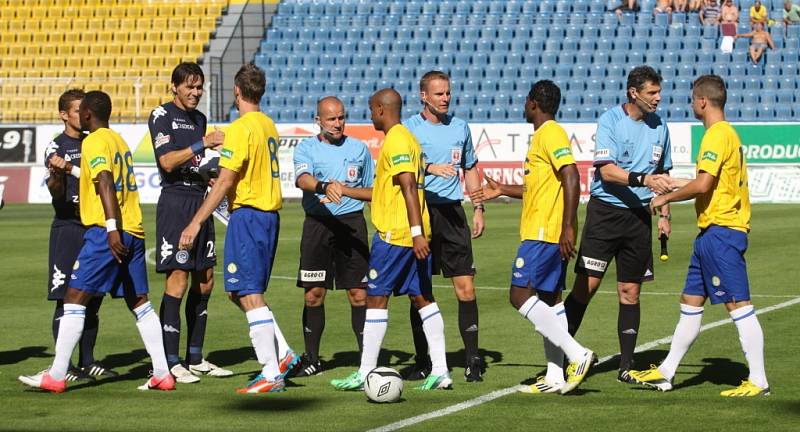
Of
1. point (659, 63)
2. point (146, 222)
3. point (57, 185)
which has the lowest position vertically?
point (146, 222)

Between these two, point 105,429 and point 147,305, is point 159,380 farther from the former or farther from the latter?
point 105,429

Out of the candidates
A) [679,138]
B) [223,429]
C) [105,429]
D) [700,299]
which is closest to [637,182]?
[700,299]

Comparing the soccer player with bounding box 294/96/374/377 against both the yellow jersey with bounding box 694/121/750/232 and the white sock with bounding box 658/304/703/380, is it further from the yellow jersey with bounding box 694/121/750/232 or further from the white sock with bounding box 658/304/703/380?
the yellow jersey with bounding box 694/121/750/232

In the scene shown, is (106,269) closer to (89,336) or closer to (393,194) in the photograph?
(89,336)

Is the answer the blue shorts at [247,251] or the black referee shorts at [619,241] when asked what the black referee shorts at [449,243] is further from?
the blue shorts at [247,251]

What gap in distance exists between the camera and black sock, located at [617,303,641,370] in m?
9.23

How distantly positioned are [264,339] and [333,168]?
1776 millimetres

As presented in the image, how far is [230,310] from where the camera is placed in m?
13.4

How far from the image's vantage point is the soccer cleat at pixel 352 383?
8812 mm

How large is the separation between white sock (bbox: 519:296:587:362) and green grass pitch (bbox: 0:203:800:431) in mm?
294

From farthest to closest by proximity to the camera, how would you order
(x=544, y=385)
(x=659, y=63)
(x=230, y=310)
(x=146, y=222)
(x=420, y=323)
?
(x=659, y=63) → (x=146, y=222) → (x=230, y=310) → (x=420, y=323) → (x=544, y=385)

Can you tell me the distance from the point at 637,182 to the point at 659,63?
27026 millimetres

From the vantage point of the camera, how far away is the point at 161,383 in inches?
350

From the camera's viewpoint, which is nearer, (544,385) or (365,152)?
(544,385)
